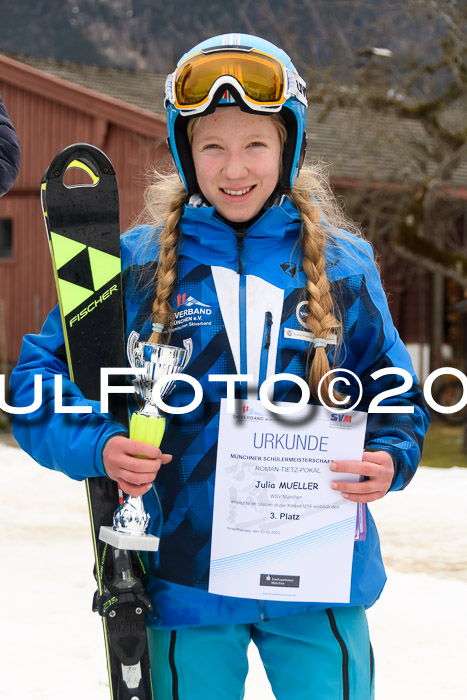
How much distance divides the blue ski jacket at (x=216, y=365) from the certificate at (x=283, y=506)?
5 cm

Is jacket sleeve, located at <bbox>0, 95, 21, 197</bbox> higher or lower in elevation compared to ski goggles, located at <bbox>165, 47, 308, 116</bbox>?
lower

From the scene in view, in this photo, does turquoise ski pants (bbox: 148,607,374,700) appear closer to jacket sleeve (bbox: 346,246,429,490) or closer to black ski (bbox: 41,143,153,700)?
black ski (bbox: 41,143,153,700)

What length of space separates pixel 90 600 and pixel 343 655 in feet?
9.42

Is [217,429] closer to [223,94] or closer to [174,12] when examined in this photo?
[223,94]

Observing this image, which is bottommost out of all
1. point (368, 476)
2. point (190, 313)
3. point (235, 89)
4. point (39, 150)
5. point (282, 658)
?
point (39, 150)

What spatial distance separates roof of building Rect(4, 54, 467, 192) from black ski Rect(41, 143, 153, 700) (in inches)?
221

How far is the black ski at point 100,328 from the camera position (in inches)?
75.3

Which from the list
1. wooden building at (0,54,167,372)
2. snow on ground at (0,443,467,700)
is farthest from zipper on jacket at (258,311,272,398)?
wooden building at (0,54,167,372)

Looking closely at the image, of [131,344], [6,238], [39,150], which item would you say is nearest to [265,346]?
[131,344]

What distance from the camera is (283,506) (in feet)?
5.93

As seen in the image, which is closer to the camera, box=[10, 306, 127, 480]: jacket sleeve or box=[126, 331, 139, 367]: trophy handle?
box=[10, 306, 127, 480]: jacket sleeve

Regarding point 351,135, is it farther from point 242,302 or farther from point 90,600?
point 242,302

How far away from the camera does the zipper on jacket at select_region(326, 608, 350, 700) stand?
186 cm

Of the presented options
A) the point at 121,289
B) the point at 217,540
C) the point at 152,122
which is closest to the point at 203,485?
the point at 217,540
